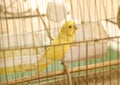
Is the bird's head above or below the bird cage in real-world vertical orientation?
above

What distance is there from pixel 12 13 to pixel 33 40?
1.48 ft

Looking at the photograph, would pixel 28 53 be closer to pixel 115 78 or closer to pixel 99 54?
pixel 99 54

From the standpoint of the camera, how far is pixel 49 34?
1.50m

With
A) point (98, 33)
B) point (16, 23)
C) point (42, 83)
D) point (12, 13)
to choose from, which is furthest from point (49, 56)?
point (16, 23)

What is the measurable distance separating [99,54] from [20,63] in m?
0.45

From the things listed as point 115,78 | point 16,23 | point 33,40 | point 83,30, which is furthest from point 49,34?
point 16,23

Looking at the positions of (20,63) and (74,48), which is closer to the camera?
(20,63)

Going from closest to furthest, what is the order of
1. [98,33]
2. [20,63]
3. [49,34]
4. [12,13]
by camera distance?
[20,63] < [98,33] < [49,34] < [12,13]

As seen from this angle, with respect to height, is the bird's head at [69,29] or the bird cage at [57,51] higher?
the bird's head at [69,29]

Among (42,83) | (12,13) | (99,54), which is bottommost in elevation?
(42,83)

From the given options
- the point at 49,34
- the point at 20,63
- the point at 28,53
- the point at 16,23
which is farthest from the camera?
the point at 16,23

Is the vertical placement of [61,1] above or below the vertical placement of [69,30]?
above

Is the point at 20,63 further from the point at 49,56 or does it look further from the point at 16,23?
the point at 16,23

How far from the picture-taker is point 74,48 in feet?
3.92
